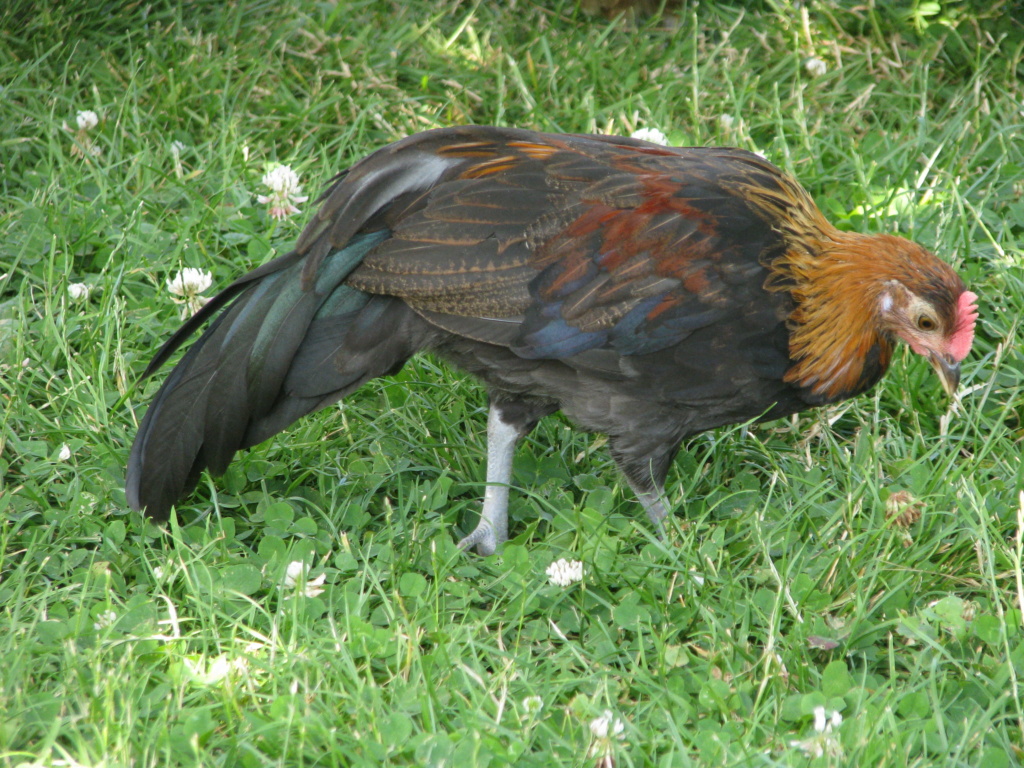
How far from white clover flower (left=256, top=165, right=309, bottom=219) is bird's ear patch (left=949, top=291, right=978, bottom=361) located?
8.80 ft

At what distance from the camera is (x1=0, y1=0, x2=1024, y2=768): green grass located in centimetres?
288

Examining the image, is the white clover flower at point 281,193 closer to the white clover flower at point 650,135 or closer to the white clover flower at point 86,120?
the white clover flower at point 86,120

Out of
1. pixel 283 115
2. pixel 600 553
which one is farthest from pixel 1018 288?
pixel 283 115

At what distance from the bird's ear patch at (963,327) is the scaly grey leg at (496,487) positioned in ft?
4.69

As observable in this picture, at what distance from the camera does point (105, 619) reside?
123 inches

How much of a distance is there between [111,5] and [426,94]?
172 centimetres

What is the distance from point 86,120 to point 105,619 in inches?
113

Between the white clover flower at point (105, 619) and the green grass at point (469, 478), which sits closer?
the green grass at point (469, 478)

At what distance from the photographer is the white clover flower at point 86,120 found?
5113mm

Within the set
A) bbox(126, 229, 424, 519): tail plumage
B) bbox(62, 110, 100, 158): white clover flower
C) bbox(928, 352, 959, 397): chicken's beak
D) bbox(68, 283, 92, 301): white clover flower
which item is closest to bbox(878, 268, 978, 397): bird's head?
bbox(928, 352, 959, 397): chicken's beak

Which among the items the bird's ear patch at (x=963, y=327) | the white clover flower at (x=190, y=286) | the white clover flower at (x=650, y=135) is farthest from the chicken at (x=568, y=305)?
the white clover flower at (x=650, y=135)

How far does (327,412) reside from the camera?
14.0 feet

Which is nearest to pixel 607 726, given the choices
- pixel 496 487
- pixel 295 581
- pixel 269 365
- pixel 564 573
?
pixel 564 573

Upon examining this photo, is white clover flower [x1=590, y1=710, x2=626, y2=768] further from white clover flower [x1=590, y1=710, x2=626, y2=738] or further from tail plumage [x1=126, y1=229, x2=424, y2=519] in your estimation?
tail plumage [x1=126, y1=229, x2=424, y2=519]
